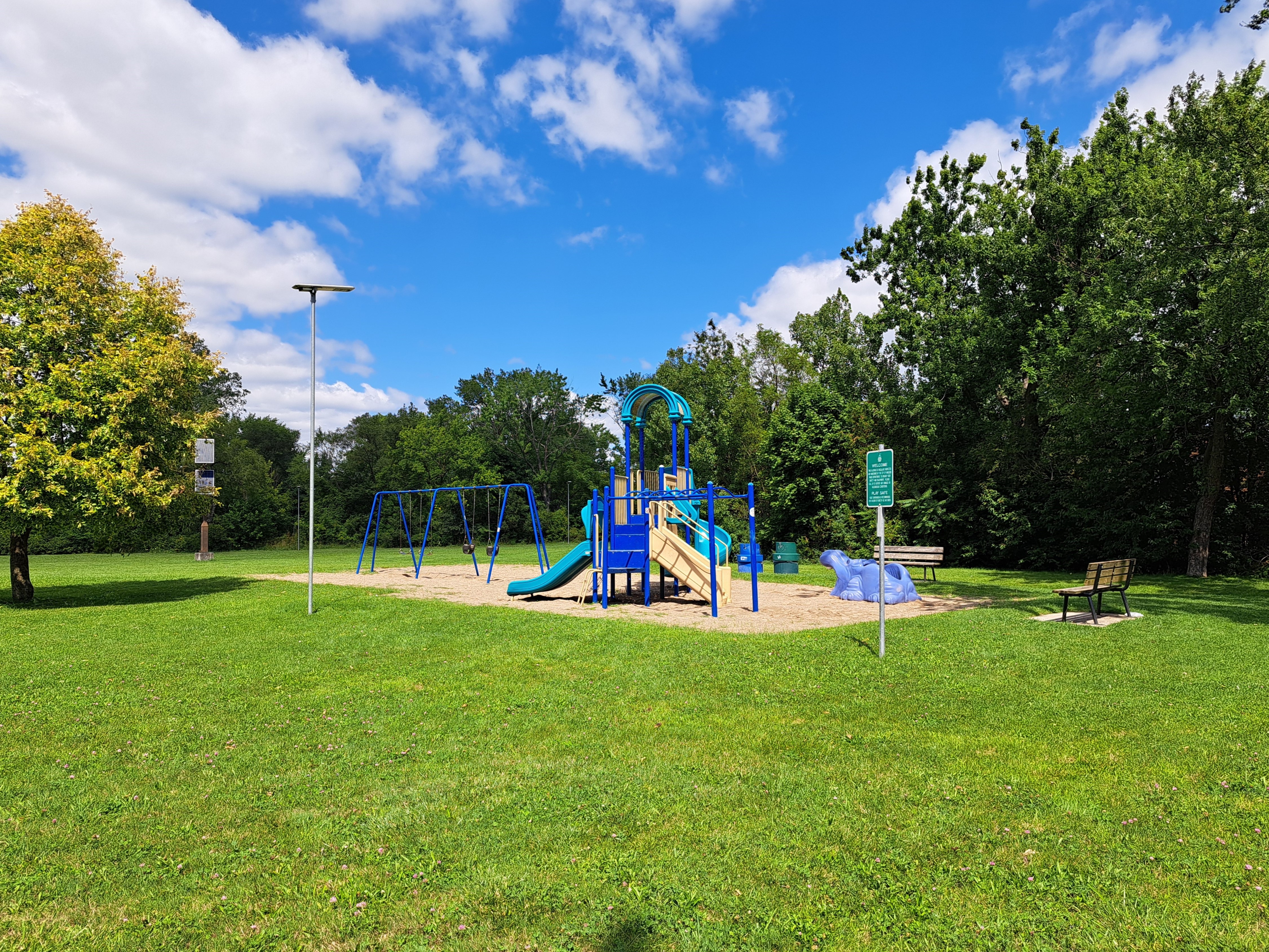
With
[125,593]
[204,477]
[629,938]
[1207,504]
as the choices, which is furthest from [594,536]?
[204,477]

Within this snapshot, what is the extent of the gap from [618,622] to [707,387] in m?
36.3

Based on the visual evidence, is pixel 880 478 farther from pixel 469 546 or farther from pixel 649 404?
pixel 469 546

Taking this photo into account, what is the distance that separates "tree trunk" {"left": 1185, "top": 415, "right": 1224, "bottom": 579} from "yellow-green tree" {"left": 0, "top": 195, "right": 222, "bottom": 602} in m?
26.2

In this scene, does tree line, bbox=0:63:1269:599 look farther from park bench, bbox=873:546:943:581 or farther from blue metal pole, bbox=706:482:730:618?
blue metal pole, bbox=706:482:730:618

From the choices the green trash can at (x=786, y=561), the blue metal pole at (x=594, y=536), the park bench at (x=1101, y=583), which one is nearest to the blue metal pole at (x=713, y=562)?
the blue metal pole at (x=594, y=536)

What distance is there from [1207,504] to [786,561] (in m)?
11.6

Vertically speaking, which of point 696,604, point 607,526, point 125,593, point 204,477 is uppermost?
Result: point 204,477

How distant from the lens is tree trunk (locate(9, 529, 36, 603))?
52.9 ft

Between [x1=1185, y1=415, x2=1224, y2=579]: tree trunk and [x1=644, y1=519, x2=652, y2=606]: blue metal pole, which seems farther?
[x1=1185, y1=415, x2=1224, y2=579]: tree trunk

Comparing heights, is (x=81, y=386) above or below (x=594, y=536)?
above

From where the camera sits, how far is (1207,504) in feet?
66.9

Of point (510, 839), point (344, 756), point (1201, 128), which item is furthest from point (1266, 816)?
point (1201, 128)

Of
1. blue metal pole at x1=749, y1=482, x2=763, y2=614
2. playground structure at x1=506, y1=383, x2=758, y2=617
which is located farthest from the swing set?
blue metal pole at x1=749, y1=482, x2=763, y2=614

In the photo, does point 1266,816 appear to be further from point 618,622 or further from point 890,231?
point 890,231
